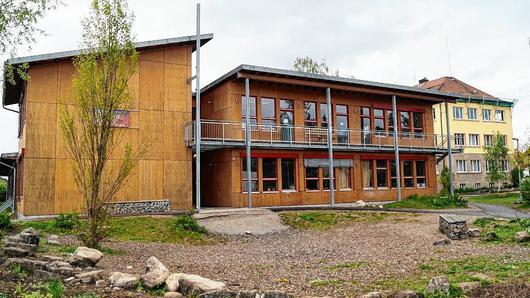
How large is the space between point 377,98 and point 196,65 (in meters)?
11.9

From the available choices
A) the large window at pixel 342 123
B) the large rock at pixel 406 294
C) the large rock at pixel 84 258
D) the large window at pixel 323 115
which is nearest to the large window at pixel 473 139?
the large window at pixel 342 123

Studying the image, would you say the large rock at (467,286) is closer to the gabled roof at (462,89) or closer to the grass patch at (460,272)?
the grass patch at (460,272)

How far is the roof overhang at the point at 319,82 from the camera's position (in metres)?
21.0

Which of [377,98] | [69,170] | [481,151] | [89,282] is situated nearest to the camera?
[89,282]

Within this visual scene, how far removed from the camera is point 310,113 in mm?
24406

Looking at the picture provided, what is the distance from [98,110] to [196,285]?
675 centimetres

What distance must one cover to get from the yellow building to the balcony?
17194 mm

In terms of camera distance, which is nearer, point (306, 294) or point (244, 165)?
point (306, 294)

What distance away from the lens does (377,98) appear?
2669 centimetres

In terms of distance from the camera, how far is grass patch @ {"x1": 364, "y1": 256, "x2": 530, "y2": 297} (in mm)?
7355

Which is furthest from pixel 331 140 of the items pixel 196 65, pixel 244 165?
pixel 196 65

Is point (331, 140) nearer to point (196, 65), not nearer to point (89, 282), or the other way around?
point (196, 65)

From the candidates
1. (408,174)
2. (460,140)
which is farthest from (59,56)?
(460,140)

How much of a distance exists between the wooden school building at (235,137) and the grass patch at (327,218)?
3.12 metres
